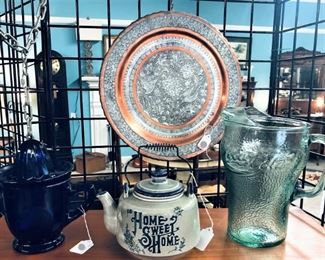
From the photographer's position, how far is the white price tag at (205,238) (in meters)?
0.66

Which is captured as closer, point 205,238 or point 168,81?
point 205,238

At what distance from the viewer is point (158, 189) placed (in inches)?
23.2

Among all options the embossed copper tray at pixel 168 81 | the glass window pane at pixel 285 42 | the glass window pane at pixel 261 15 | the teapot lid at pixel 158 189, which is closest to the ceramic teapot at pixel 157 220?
the teapot lid at pixel 158 189

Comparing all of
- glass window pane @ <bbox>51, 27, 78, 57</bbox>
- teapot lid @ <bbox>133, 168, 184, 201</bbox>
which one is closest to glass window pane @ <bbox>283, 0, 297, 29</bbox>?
teapot lid @ <bbox>133, 168, 184, 201</bbox>

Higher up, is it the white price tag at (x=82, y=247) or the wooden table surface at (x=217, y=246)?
the white price tag at (x=82, y=247)

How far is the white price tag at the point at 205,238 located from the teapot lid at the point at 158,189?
15cm

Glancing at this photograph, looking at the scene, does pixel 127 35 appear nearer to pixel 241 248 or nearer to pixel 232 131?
pixel 232 131

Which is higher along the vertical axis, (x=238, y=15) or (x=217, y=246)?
(x=238, y=15)

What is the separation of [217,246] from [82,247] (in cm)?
29

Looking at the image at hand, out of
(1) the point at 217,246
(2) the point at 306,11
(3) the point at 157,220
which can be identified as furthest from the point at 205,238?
(2) the point at 306,11

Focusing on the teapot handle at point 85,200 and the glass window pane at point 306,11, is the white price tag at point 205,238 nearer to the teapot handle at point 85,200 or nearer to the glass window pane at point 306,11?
the teapot handle at point 85,200

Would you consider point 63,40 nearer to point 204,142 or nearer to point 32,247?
point 204,142

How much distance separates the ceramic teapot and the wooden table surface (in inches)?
2.5

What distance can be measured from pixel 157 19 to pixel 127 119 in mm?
271
